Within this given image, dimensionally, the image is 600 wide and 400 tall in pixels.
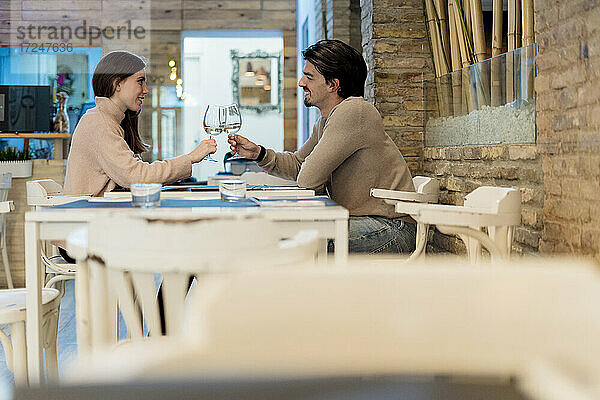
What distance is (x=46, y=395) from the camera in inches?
23.0

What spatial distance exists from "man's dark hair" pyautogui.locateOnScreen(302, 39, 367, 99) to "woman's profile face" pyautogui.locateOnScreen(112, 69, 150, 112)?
707 millimetres

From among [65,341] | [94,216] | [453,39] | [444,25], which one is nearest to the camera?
[94,216]

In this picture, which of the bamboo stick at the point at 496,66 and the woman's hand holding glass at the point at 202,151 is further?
the bamboo stick at the point at 496,66

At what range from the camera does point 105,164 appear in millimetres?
2658

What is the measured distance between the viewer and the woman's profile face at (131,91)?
9.78ft

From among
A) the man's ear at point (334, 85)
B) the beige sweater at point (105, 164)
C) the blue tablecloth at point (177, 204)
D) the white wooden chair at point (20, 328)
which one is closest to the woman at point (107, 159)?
the beige sweater at point (105, 164)

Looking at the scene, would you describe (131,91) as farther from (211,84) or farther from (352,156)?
(211,84)

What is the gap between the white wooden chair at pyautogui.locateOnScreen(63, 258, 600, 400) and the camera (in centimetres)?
75

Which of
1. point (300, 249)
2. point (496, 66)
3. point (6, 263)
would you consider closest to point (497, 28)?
point (496, 66)

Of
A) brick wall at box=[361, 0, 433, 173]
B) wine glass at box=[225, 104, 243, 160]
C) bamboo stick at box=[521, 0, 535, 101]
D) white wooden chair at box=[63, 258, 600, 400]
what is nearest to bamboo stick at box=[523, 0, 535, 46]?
bamboo stick at box=[521, 0, 535, 101]

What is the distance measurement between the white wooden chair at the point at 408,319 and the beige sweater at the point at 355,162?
1949 millimetres

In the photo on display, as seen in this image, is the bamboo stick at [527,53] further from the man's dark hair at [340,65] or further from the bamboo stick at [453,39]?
the bamboo stick at [453,39]

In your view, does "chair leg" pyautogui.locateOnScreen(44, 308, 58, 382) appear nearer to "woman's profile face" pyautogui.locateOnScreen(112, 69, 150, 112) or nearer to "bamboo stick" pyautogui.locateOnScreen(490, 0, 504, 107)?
Answer: "woman's profile face" pyautogui.locateOnScreen(112, 69, 150, 112)

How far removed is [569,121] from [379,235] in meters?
0.78
